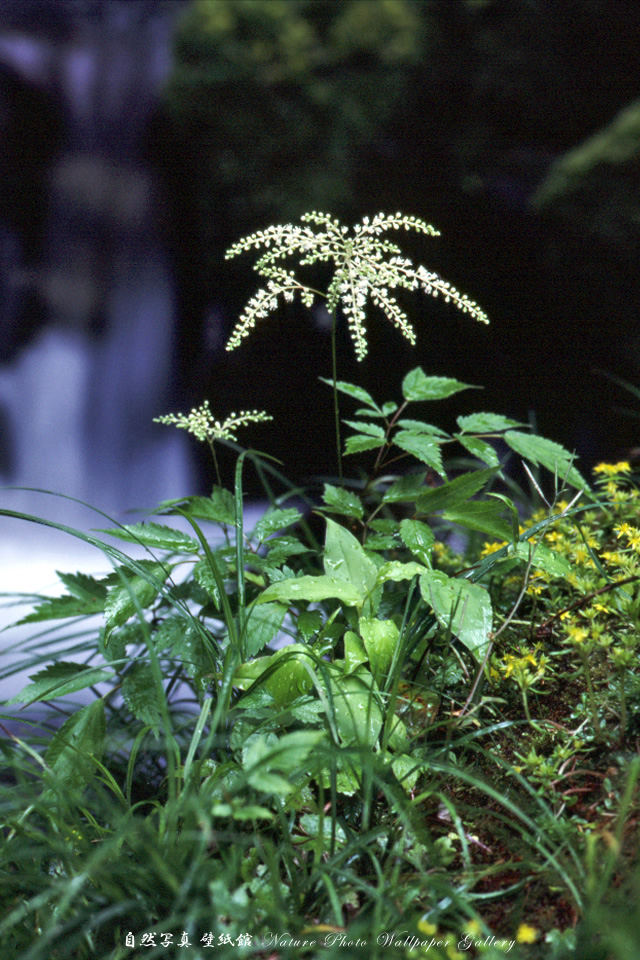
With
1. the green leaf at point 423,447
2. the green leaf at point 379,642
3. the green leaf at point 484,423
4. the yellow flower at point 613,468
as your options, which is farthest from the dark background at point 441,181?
the green leaf at point 379,642

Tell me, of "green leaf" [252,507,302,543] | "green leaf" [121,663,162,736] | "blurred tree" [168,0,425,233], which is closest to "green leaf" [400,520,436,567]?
"green leaf" [252,507,302,543]

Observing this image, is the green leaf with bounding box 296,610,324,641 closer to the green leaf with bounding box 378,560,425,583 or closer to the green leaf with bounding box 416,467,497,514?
the green leaf with bounding box 378,560,425,583

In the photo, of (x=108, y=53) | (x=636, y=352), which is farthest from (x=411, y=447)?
(x=108, y=53)

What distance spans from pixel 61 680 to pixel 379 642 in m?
0.74

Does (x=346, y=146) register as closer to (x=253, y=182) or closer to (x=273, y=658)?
(x=253, y=182)

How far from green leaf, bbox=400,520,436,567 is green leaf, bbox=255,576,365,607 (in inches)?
6.3

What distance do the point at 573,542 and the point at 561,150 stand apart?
3.64m

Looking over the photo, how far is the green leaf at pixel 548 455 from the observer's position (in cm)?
151

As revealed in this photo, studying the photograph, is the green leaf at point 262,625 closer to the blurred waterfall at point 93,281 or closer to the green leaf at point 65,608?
the green leaf at point 65,608

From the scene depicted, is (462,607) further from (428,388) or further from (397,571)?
(428,388)

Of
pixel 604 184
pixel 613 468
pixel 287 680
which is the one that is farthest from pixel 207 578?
pixel 604 184

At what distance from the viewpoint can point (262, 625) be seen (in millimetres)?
1312

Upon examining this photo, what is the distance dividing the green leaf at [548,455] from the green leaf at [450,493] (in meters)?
0.11

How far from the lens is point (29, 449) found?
454 cm
